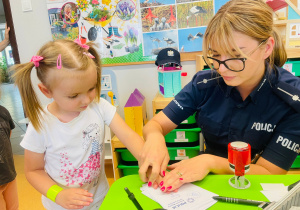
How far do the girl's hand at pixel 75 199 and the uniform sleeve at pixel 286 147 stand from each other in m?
0.60

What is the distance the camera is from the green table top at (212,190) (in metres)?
0.63

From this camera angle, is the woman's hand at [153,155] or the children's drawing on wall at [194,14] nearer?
the woman's hand at [153,155]

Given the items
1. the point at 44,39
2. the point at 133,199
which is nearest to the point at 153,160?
the point at 133,199

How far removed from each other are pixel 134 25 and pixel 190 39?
0.48 metres

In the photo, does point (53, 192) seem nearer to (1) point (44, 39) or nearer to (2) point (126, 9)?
(2) point (126, 9)

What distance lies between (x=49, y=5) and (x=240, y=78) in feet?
6.23

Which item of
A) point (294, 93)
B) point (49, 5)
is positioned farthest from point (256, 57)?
point (49, 5)

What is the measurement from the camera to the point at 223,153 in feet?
3.46

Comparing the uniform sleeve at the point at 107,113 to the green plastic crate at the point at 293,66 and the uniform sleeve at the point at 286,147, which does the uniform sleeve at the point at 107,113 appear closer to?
the uniform sleeve at the point at 286,147

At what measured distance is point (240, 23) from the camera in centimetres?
80

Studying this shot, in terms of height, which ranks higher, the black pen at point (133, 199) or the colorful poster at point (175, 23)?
the colorful poster at point (175, 23)

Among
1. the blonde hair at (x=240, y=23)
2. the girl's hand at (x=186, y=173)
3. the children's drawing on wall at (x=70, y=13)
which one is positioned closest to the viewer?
the girl's hand at (x=186, y=173)

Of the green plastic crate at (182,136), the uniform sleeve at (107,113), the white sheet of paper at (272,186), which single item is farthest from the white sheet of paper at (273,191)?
the green plastic crate at (182,136)

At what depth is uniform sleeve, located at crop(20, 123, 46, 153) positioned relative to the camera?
0.89 metres
